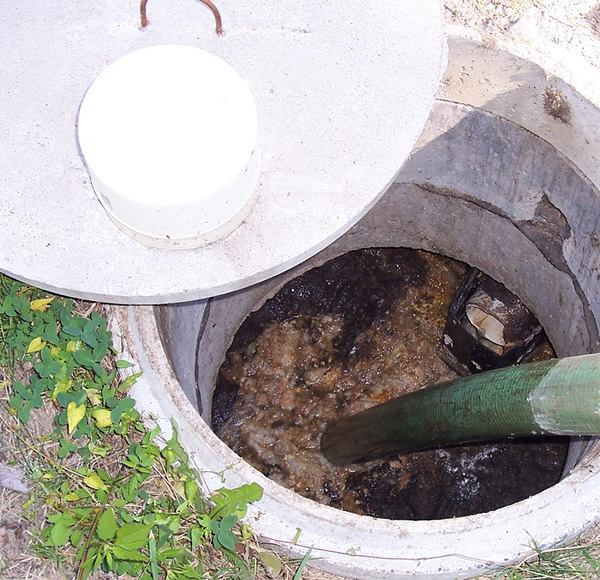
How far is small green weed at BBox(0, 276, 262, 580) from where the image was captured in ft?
6.21

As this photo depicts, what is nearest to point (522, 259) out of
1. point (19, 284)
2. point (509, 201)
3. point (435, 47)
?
point (509, 201)

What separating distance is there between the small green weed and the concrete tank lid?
0.41 metres

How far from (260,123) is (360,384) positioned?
239cm

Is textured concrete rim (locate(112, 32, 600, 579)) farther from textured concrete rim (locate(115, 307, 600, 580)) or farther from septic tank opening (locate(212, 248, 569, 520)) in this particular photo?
septic tank opening (locate(212, 248, 569, 520))

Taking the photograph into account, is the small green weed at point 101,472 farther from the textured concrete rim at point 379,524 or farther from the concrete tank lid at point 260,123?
the concrete tank lid at point 260,123

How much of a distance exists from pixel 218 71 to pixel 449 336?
8.59 feet

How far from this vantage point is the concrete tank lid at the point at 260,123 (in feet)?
5.80

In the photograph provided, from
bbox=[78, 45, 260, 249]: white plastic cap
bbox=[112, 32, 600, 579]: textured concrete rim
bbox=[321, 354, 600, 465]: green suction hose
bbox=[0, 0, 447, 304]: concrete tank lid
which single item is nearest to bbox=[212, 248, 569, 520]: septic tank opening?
bbox=[321, 354, 600, 465]: green suction hose

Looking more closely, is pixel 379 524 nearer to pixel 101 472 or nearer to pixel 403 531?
pixel 403 531

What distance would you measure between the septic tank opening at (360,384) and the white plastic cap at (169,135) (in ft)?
7.84

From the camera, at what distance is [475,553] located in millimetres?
1974

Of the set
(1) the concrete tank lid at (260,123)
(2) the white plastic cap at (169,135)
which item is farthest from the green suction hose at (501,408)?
(2) the white plastic cap at (169,135)

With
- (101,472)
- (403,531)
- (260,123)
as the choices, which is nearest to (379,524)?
(403,531)

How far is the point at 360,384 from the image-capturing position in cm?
398
